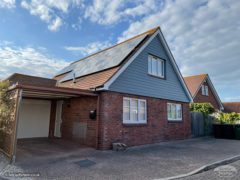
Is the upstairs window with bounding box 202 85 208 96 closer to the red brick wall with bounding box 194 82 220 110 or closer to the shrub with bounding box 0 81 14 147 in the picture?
the red brick wall with bounding box 194 82 220 110

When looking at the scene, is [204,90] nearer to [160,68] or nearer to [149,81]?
[160,68]

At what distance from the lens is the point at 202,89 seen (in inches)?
979

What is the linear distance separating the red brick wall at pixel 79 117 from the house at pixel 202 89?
56.0 feet

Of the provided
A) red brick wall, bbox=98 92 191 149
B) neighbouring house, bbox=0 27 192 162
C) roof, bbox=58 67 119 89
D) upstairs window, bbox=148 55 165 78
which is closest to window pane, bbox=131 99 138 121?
neighbouring house, bbox=0 27 192 162

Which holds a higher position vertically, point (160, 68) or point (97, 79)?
point (160, 68)

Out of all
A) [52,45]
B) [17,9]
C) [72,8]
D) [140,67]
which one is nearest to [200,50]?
[140,67]

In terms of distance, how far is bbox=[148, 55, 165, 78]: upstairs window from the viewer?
11.8 meters

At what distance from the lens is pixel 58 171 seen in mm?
5438

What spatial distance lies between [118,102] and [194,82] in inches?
745

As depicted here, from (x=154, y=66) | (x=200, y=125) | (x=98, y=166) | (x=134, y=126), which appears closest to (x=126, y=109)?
(x=134, y=126)

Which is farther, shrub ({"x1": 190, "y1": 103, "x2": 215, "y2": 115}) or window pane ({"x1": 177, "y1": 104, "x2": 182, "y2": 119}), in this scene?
shrub ({"x1": 190, "y1": 103, "x2": 215, "y2": 115})

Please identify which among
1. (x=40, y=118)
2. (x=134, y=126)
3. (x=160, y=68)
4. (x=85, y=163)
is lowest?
(x=85, y=163)

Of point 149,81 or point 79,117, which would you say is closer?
point 79,117

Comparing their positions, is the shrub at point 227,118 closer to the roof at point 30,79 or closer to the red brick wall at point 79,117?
the red brick wall at point 79,117
